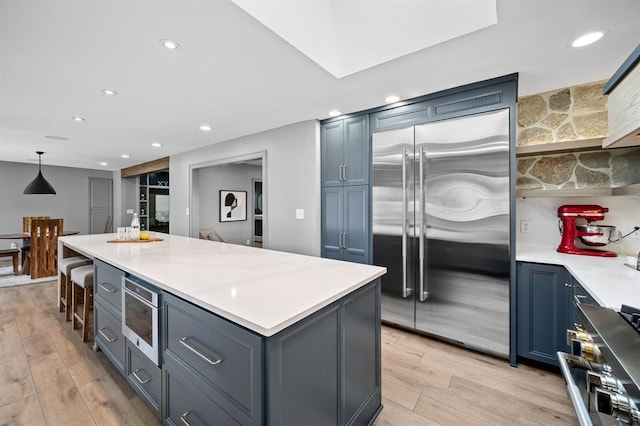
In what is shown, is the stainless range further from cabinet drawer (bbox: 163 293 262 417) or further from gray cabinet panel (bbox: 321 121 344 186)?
gray cabinet panel (bbox: 321 121 344 186)

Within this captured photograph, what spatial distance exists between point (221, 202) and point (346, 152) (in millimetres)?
3938

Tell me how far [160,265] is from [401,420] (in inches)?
69.9

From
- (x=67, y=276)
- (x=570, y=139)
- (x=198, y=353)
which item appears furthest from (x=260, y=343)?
(x=67, y=276)

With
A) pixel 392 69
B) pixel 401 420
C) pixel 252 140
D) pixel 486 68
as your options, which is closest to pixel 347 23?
pixel 392 69

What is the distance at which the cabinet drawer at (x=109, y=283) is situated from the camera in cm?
194

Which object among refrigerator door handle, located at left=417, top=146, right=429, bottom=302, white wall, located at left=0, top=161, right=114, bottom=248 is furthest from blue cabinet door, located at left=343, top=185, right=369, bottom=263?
white wall, located at left=0, top=161, right=114, bottom=248

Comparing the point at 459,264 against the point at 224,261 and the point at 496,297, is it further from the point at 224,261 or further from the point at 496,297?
the point at 224,261

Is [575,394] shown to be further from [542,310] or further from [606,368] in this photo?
[542,310]

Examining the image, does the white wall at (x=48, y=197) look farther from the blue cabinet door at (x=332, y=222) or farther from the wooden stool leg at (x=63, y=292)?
the blue cabinet door at (x=332, y=222)

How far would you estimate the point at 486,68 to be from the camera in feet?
6.81

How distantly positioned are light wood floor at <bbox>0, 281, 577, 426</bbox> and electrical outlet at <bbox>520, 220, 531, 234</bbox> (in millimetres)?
1213

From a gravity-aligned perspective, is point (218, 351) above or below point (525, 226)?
below

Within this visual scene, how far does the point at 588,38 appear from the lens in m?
1.71

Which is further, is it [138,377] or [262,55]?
[262,55]
